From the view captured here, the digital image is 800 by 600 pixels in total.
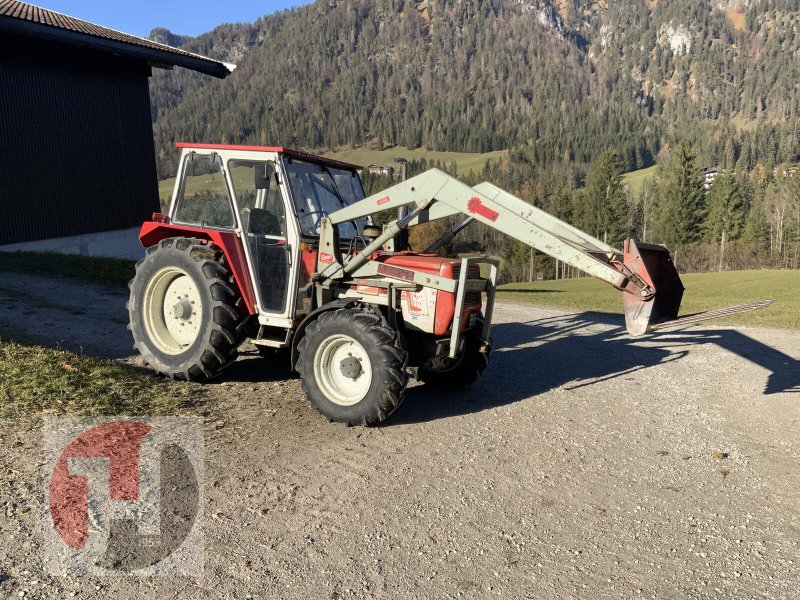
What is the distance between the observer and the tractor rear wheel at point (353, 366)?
5.81 meters

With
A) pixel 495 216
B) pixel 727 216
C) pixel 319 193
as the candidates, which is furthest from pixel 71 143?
pixel 727 216

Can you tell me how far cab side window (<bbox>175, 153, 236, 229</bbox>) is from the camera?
7062mm

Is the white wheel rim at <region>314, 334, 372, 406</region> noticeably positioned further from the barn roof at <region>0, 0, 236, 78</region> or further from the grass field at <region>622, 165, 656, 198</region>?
the grass field at <region>622, 165, 656, 198</region>

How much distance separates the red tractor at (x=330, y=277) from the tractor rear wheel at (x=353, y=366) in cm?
1

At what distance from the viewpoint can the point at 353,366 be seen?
6.10 meters

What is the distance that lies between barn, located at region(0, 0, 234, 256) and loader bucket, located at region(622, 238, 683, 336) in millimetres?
19093

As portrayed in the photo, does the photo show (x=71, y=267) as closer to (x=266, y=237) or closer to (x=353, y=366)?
(x=266, y=237)

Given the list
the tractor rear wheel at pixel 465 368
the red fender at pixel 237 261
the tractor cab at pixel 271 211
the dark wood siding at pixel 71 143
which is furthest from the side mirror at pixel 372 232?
the dark wood siding at pixel 71 143

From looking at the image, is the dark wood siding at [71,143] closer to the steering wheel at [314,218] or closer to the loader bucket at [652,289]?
the steering wheel at [314,218]

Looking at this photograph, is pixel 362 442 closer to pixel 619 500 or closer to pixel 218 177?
pixel 619 500

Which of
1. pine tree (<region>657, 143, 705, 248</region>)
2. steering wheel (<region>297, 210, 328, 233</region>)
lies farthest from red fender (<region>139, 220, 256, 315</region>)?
pine tree (<region>657, 143, 705, 248</region>)

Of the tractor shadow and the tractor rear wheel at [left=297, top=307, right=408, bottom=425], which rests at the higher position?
the tractor rear wheel at [left=297, top=307, right=408, bottom=425]

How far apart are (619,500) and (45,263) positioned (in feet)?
50.5

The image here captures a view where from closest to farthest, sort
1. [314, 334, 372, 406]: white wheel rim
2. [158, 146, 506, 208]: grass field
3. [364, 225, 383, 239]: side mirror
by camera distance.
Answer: [314, 334, 372, 406]: white wheel rim
[364, 225, 383, 239]: side mirror
[158, 146, 506, 208]: grass field
